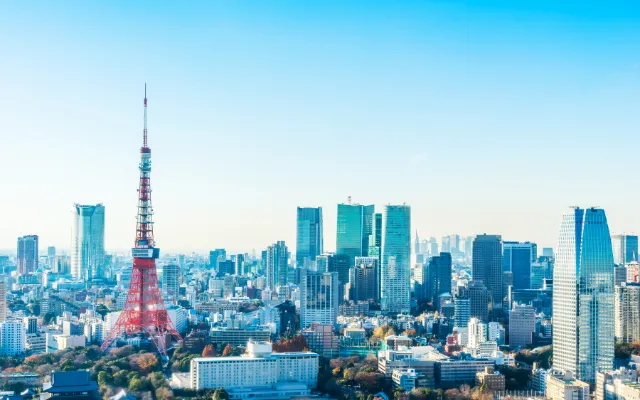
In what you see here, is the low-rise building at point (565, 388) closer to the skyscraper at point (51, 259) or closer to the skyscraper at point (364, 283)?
the skyscraper at point (364, 283)

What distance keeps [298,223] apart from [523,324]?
74.1 feet

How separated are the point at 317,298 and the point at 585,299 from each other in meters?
9.97

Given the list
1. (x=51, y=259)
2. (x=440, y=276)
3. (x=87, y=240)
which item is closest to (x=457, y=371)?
(x=440, y=276)

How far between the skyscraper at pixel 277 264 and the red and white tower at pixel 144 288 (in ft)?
63.6

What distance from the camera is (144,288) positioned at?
833 inches

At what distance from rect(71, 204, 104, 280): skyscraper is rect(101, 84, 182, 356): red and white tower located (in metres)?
27.0

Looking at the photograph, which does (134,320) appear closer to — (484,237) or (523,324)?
(523,324)

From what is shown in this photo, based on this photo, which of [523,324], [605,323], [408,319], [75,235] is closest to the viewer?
[605,323]

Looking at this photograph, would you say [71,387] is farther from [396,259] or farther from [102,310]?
[396,259]

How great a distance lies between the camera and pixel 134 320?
21.0 metres

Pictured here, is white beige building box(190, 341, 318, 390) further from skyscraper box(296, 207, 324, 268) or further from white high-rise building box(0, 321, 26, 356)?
skyscraper box(296, 207, 324, 268)

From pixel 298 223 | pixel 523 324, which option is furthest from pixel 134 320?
pixel 298 223

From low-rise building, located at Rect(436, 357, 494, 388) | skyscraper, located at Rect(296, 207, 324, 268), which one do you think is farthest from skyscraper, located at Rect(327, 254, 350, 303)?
low-rise building, located at Rect(436, 357, 494, 388)

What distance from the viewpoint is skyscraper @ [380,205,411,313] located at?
3244cm
